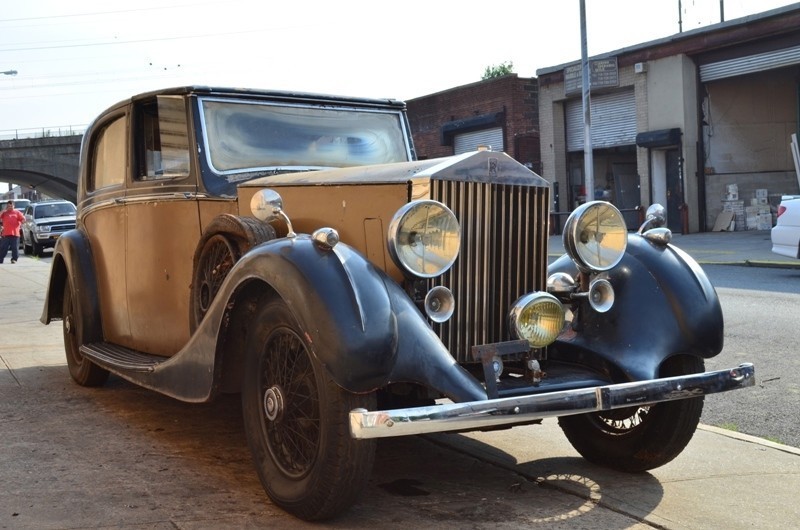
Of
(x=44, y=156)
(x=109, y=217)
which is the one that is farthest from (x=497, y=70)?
(x=109, y=217)

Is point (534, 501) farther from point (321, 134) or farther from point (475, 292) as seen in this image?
point (321, 134)

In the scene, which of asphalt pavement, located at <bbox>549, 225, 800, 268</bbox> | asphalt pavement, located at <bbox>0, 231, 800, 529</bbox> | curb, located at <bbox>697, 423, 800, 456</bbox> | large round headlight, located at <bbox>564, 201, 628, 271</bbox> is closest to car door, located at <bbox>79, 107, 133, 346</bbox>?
asphalt pavement, located at <bbox>0, 231, 800, 529</bbox>

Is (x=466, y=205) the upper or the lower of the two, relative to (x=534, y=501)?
upper

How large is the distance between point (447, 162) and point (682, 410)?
5.12 ft

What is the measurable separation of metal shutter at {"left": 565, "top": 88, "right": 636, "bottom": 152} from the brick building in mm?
1528

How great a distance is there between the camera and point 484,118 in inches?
1225

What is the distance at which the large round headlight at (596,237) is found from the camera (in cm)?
435

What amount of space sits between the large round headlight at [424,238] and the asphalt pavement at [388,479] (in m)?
1.02

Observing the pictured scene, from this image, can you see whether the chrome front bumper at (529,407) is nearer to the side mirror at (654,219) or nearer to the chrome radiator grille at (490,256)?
the chrome radiator grille at (490,256)

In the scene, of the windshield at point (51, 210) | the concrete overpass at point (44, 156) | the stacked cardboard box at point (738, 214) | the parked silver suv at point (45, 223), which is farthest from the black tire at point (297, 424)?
the concrete overpass at point (44, 156)

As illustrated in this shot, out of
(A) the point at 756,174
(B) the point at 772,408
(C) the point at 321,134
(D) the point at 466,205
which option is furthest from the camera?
(A) the point at 756,174

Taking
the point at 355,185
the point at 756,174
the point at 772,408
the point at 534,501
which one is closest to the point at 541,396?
the point at 534,501

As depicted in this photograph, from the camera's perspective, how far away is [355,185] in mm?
4316

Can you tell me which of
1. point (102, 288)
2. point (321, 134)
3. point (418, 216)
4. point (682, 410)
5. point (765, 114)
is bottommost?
point (682, 410)
